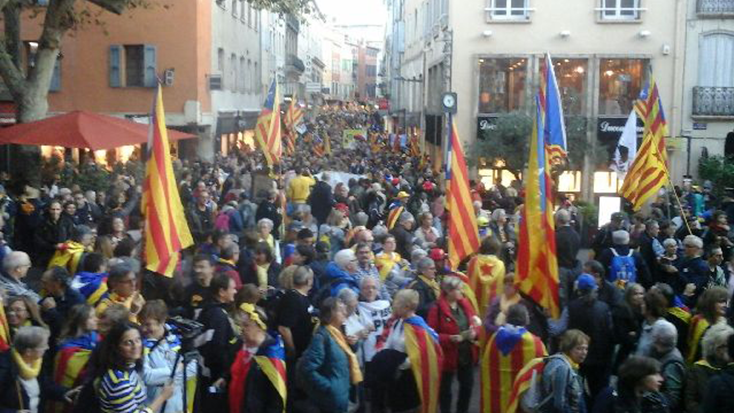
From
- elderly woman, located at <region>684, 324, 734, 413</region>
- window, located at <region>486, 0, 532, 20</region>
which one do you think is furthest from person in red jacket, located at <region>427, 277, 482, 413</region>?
window, located at <region>486, 0, 532, 20</region>

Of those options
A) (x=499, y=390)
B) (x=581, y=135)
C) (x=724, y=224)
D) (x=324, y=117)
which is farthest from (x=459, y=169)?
(x=324, y=117)

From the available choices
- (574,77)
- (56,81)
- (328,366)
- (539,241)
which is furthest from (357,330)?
(56,81)

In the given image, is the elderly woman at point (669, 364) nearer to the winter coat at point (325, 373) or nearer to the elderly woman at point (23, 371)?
the winter coat at point (325, 373)

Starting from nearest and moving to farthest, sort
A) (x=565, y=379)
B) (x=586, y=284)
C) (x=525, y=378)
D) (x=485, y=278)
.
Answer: (x=565, y=379) → (x=525, y=378) → (x=586, y=284) → (x=485, y=278)

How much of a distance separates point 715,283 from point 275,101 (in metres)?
11.0

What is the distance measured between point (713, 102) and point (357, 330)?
2254 centimetres

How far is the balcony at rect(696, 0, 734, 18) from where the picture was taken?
2745cm

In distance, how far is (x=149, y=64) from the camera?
29.0 metres

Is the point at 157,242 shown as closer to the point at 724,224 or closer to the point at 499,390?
the point at 499,390

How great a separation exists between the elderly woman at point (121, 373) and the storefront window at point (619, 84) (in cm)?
2468

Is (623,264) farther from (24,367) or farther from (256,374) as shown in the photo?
(24,367)

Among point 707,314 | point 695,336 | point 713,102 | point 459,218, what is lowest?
point 695,336

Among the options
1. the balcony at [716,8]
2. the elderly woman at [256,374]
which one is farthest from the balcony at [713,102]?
the elderly woman at [256,374]

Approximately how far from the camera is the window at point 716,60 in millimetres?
27625
